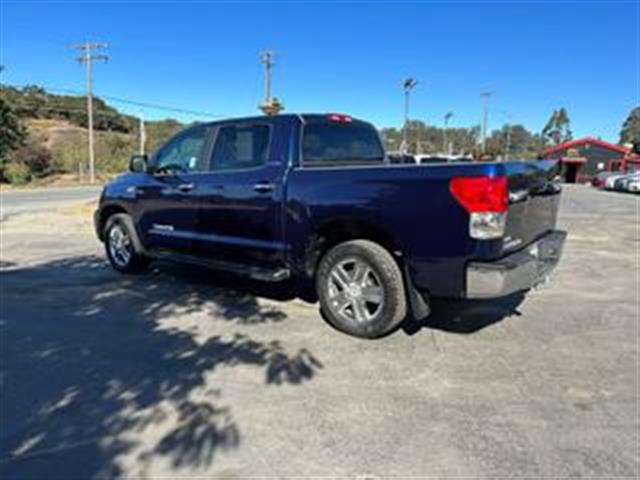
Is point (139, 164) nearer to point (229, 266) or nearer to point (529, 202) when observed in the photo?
point (229, 266)

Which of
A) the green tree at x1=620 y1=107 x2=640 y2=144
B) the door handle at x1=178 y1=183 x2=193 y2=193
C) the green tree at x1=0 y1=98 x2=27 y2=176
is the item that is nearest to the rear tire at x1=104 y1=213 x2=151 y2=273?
the door handle at x1=178 y1=183 x2=193 y2=193

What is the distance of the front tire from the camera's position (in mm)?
5039

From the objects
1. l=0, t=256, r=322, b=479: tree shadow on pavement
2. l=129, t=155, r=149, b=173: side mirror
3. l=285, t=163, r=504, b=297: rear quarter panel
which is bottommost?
l=0, t=256, r=322, b=479: tree shadow on pavement

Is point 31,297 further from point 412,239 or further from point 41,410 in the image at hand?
point 412,239

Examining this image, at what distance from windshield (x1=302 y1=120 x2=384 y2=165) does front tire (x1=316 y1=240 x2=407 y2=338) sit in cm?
114

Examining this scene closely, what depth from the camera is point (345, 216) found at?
520 cm

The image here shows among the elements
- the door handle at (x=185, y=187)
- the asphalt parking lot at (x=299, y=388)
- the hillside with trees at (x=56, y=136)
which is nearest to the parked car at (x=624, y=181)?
the hillside with trees at (x=56, y=136)

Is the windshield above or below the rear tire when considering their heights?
above

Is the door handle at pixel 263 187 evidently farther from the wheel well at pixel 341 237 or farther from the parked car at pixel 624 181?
the parked car at pixel 624 181

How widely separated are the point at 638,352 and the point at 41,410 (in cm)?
465

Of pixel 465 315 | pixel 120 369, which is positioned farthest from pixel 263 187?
pixel 465 315

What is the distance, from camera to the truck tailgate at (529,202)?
181 inches

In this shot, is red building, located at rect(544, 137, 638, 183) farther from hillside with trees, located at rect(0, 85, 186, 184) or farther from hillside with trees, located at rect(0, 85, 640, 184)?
hillside with trees, located at rect(0, 85, 186, 184)

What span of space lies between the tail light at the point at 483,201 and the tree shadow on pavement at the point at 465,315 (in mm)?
1373
